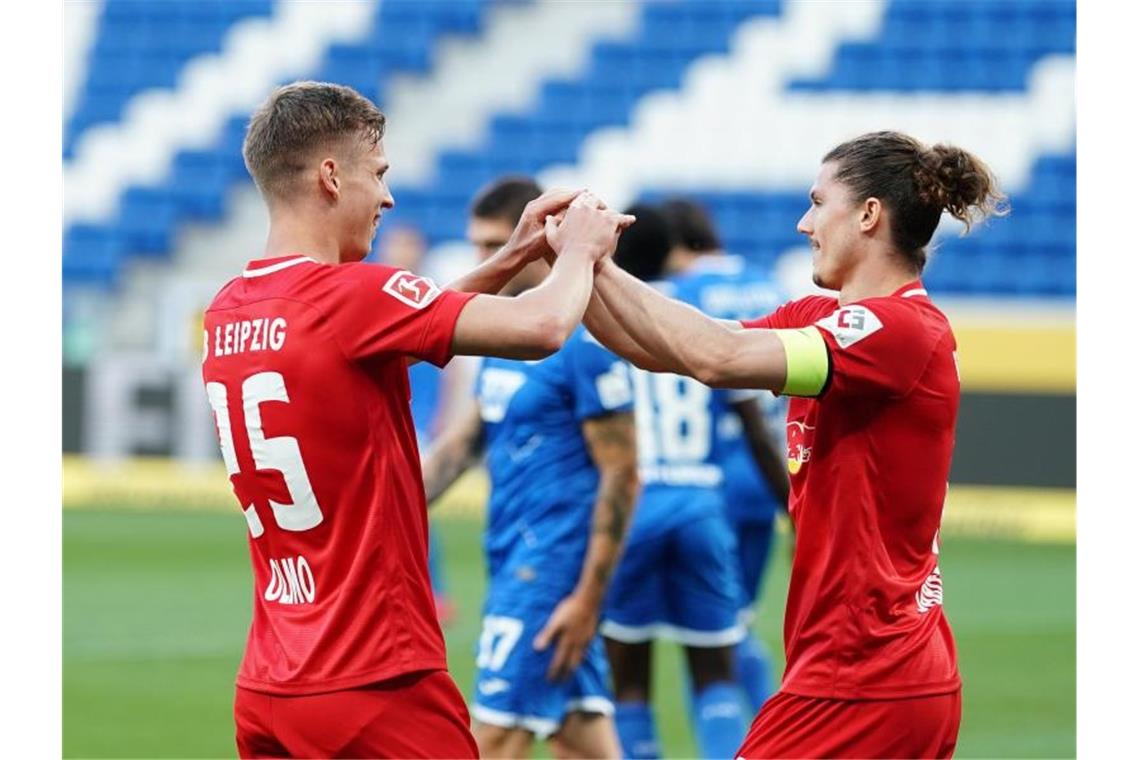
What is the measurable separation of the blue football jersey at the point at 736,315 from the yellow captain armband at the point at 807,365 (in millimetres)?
3076

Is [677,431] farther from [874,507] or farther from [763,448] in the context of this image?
[874,507]

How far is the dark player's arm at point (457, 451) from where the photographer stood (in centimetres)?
571

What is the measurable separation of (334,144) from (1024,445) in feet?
35.4

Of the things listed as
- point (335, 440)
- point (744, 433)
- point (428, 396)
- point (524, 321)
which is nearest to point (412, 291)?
point (524, 321)

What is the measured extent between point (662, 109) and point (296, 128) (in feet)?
48.5

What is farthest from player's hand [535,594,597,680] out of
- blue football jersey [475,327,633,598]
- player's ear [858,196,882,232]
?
player's ear [858,196,882,232]

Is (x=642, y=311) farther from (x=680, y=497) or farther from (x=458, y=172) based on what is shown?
(x=458, y=172)

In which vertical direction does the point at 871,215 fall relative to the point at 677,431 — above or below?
above

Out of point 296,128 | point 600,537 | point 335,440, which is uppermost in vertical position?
point 296,128

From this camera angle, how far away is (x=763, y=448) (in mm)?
6707

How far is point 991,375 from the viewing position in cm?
1399

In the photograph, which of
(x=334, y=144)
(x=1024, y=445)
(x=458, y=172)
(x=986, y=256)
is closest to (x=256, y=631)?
(x=334, y=144)

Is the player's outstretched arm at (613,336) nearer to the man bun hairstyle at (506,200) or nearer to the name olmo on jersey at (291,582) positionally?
the name olmo on jersey at (291,582)

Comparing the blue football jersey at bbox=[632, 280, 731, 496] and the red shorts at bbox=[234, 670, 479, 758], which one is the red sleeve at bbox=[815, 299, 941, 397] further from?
the blue football jersey at bbox=[632, 280, 731, 496]
